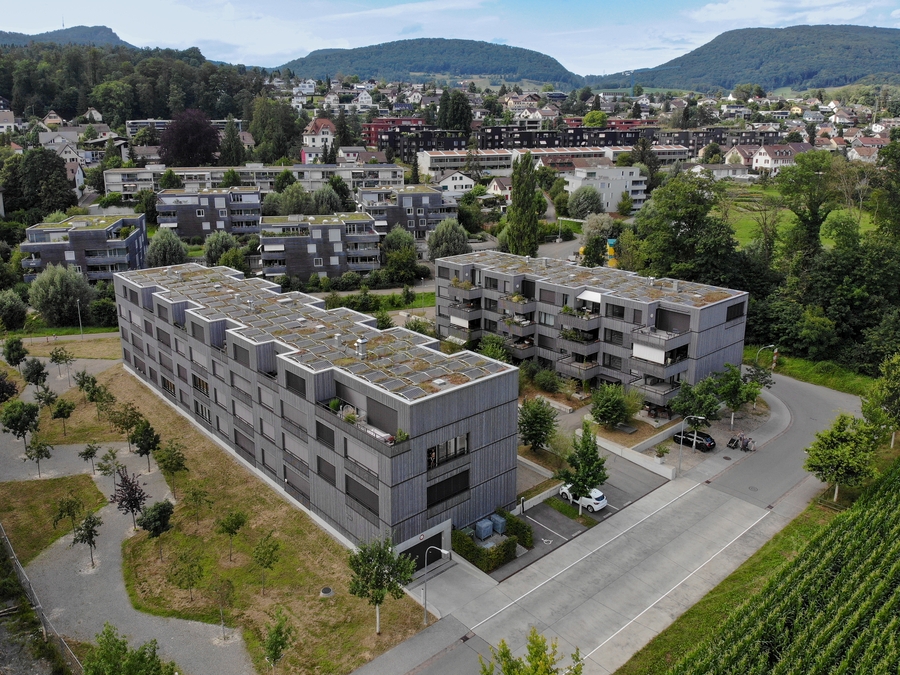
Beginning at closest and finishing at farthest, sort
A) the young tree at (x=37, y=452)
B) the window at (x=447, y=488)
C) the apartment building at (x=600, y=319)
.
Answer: the window at (x=447, y=488) < the young tree at (x=37, y=452) < the apartment building at (x=600, y=319)

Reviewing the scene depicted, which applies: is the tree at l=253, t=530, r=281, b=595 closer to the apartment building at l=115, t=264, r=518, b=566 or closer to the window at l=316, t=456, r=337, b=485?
the apartment building at l=115, t=264, r=518, b=566

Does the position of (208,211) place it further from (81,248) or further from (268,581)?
(268,581)

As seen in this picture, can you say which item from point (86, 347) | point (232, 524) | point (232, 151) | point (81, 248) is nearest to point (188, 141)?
point (232, 151)

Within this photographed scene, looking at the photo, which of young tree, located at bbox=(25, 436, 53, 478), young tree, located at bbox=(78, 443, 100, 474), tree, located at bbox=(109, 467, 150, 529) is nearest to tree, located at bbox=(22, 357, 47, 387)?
young tree, located at bbox=(25, 436, 53, 478)

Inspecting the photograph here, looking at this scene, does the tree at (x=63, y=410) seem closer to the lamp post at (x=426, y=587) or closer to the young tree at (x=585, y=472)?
the lamp post at (x=426, y=587)

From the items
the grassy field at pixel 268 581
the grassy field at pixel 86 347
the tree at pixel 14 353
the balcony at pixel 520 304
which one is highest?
the balcony at pixel 520 304

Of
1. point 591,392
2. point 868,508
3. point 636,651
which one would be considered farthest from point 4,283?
point 868,508

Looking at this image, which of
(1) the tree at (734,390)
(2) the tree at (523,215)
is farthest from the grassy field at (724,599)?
(2) the tree at (523,215)
